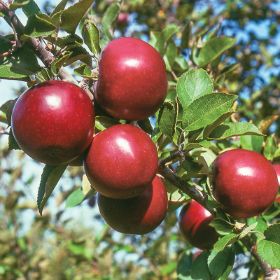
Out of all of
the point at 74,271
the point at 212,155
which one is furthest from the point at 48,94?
the point at 74,271

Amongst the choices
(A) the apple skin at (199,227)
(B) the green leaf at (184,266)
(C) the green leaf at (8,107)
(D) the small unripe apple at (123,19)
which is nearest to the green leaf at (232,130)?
(A) the apple skin at (199,227)

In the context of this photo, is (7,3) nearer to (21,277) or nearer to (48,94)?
(48,94)

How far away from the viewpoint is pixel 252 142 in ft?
6.40

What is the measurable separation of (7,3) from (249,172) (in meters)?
0.78

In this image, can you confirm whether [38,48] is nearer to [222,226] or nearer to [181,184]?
[181,184]

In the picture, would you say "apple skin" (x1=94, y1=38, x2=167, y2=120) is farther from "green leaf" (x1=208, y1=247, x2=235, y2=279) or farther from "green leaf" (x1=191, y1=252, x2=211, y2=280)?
"green leaf" (x1=191, y1=252, x2=211, y2=280)

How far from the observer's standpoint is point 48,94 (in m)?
1.22

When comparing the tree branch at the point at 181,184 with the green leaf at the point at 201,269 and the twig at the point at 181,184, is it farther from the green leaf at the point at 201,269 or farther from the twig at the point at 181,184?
the green leaf at the point at 201,269

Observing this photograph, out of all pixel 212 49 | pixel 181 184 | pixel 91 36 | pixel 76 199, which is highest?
pixel 91 36

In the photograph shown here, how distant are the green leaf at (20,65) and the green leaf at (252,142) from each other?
3.00 feet

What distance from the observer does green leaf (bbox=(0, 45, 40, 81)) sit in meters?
1.33

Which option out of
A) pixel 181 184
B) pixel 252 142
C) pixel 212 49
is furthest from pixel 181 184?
pixel 212 49

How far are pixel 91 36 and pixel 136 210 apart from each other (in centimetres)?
50

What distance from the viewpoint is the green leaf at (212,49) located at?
223 centimetres
